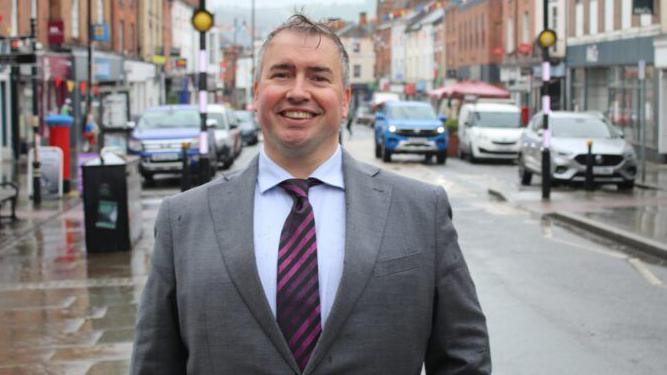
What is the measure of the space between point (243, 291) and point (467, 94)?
158 ft

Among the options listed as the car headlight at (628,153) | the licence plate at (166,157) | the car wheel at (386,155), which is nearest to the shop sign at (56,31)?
the car wheel at (386,155)

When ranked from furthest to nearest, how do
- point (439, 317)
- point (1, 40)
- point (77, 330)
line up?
1. point (1, 40)
2. point (77, 330)
3. point (439, 317)

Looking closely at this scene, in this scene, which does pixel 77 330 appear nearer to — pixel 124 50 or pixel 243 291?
pixel 243 291

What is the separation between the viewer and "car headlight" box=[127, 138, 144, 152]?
85.1ft

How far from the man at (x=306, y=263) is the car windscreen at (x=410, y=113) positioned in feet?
106

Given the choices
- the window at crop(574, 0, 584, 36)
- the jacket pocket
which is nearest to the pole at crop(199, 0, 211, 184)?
the jacket pocket

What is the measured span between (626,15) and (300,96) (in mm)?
35100

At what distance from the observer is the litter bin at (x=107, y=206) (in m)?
13.7

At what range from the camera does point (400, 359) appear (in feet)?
10.4

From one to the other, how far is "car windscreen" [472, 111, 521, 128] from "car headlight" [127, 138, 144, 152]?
45.0 feet

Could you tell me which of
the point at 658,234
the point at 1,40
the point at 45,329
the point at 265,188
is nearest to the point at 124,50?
the point at 1,40

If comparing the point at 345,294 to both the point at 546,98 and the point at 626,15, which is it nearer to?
the point at 546,98

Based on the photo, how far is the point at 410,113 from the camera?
35.7 meters

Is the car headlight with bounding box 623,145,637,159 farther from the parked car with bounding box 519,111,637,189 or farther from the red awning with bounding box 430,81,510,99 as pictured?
the red awning with bounding box 430,81,510,99
